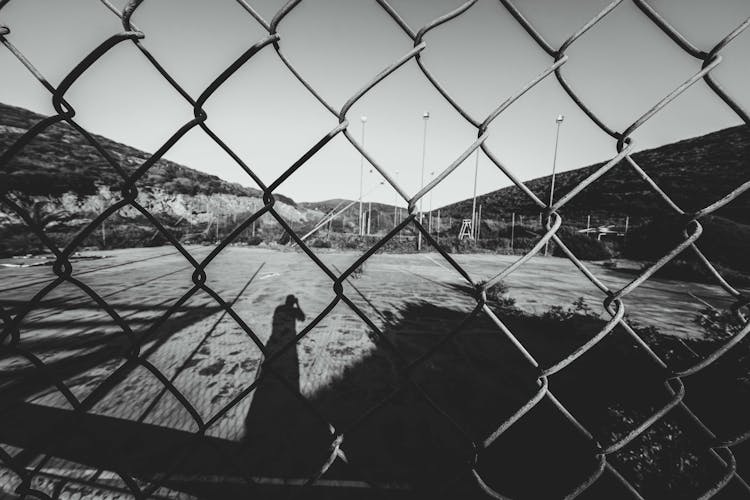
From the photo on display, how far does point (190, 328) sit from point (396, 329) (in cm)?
229

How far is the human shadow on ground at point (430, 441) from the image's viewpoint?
1.29 m

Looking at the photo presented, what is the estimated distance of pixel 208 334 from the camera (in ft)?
10.3

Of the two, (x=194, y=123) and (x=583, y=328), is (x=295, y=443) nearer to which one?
(x=194, y=123)

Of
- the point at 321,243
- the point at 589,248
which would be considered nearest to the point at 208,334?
the point at 321,243

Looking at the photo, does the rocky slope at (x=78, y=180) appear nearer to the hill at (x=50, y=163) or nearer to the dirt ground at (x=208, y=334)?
the hill at (x=50, y=163)

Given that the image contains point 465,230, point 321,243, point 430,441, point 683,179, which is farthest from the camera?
point 465,230

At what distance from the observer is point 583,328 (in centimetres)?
329

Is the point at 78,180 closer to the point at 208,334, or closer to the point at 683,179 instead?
the point at 208,334

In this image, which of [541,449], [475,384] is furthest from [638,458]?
[475,384]

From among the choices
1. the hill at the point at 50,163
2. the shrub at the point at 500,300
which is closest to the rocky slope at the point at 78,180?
the hill at the point at 50,163

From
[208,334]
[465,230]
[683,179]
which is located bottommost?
[208,334]

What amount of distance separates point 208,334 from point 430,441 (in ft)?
8.15

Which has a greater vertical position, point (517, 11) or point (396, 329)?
point (517, 11)

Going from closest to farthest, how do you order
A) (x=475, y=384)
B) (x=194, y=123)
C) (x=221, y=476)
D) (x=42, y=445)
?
(x=194, y=123)
(x=221, y=476)
(x=42, y=445)
(x=475, y=384)
